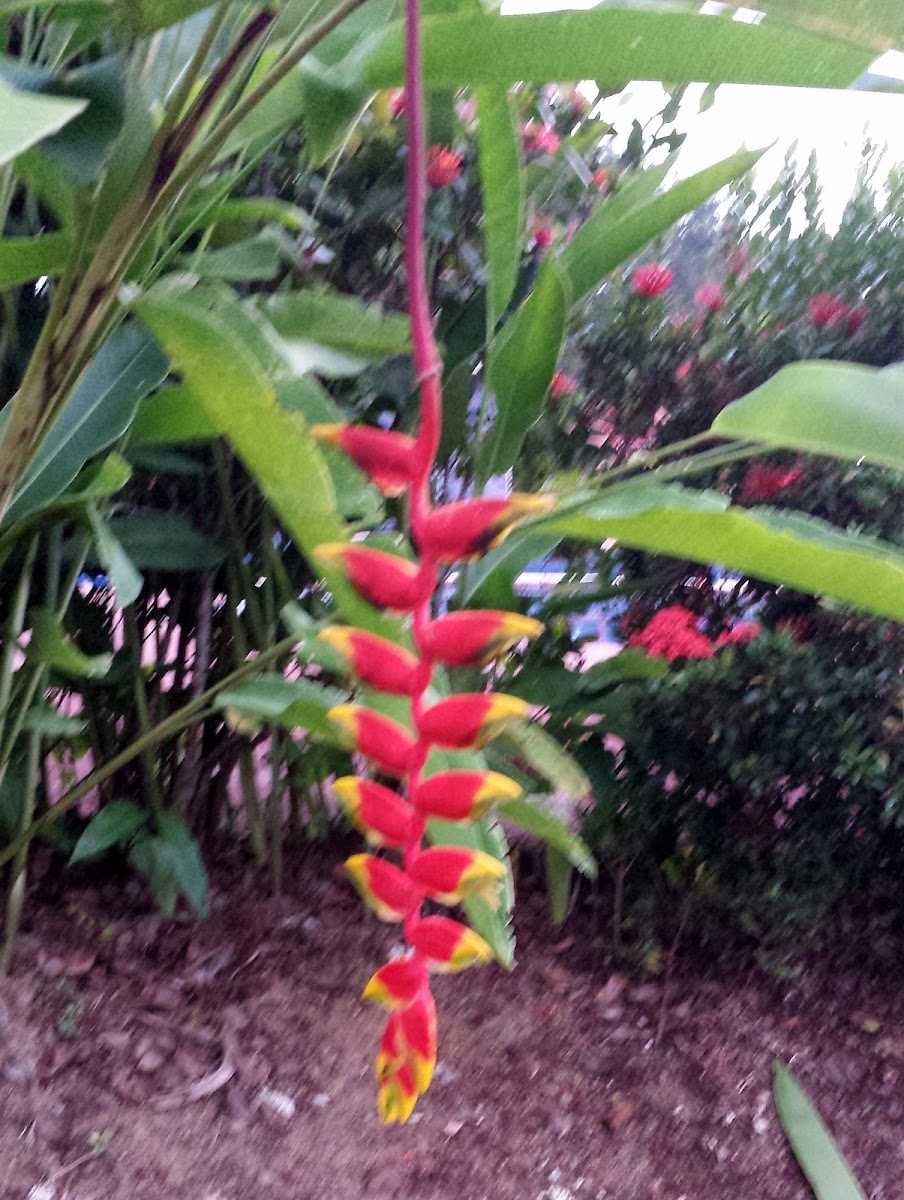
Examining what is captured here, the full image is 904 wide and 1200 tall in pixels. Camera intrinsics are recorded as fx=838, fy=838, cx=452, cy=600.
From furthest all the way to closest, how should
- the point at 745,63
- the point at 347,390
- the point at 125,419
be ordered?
the point at 347,390, the point at 125,419, the point at 745,63

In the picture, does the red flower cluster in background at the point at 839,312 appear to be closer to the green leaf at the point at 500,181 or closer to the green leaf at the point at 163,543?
the green leaf at the point at 500,181

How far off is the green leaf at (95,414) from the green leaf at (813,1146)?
2.84 feet

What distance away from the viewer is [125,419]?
0.55 metres

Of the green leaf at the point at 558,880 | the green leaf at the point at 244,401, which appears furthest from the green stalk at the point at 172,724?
the green leaf at the point at 558,880

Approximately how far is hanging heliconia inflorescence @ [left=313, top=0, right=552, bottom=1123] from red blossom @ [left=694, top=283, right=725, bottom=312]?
846 millimetres

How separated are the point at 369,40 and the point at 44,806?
2.73 feet

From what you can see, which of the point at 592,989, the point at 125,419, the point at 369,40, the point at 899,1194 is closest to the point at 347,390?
the point at 125,419

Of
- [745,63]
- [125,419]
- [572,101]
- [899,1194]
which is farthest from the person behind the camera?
[572,101]

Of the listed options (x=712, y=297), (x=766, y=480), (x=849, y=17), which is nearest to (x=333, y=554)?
(x=849, y=17)

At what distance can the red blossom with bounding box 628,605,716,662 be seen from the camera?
A: 85cm

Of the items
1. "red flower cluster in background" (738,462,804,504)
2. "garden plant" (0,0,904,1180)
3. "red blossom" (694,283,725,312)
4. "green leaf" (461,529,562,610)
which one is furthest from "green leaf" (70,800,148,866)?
"red blossom" (694,283,725,312)

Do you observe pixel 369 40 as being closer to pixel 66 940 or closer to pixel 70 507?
pixel 70 507

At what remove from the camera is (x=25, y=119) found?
0.65 feet

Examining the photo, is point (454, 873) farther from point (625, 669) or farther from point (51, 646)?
point (625, 669)
